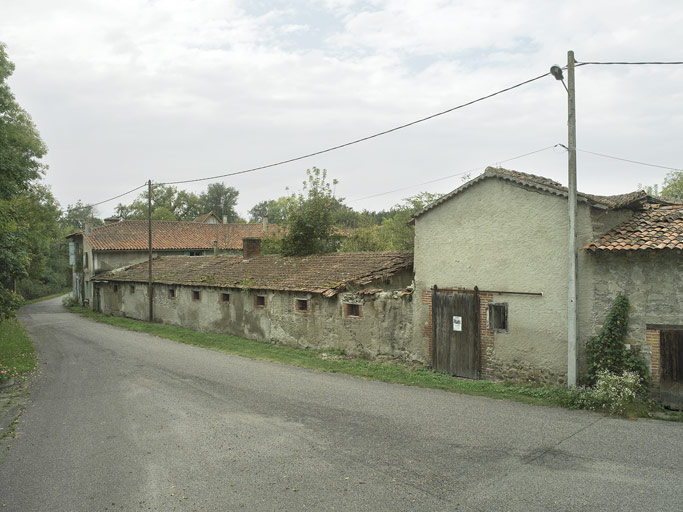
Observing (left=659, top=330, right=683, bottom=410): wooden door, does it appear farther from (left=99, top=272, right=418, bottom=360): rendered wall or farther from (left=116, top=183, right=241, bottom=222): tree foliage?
(left=116, top=183, right=241, bottom=222): tree foliage

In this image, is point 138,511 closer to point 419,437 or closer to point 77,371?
point 419,437

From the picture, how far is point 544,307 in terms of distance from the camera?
443 inches

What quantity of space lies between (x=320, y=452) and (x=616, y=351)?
6987 mm

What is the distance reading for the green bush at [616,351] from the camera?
996 centimetres

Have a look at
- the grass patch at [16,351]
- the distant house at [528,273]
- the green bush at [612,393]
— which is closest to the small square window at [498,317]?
the distant house at [528,273]

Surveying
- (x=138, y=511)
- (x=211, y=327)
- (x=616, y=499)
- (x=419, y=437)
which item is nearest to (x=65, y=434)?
(x=138, y=511)

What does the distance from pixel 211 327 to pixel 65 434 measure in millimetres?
14324

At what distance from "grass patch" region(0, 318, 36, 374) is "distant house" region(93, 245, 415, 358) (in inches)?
279

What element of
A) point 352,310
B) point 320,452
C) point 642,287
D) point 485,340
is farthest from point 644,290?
point 352,310

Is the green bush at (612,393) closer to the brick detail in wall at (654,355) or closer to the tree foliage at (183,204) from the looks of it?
the brick detail in wall at (654,355)

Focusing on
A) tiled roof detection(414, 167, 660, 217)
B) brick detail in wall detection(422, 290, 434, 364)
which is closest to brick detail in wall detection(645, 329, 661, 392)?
tiled roof detection(414, 167, 660, 217)

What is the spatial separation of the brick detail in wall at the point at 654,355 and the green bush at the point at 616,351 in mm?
112

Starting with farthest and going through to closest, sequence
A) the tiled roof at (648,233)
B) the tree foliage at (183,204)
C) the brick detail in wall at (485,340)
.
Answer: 1. the tree foliage at (183,204)
2. the brick detail in wall at (485,340)
3. the tiled roof at (648,233)

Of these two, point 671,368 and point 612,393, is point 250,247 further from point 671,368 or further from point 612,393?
point 671,368
